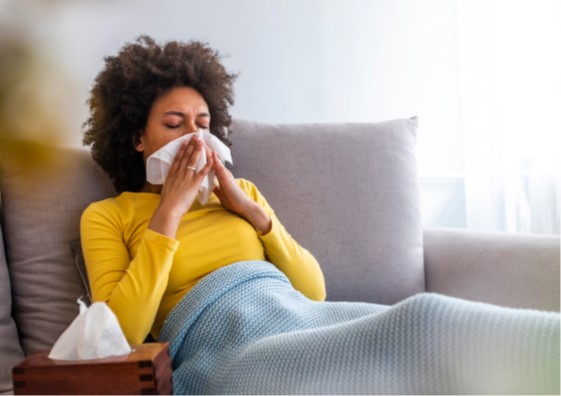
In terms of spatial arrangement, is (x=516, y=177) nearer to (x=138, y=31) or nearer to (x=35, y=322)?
(x=138, y=31)

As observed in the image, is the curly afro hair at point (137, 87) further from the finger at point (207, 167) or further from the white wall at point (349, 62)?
the white wall at point (349, 62)

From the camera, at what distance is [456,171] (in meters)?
2.52

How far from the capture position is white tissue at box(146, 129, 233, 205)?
5.18ft

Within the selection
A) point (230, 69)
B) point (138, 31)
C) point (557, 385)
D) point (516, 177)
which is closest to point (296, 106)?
point (230, 69)

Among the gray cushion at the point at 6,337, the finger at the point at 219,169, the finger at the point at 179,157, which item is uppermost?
the finger at the point at 179,157

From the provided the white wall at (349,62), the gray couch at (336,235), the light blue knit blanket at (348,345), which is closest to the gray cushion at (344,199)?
the gray couch at (336,235)

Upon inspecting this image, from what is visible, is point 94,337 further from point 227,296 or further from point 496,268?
point 496,268

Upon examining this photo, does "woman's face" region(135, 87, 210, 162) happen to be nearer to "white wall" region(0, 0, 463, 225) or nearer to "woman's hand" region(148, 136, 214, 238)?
"woman's hand" region(148, 136, 214, 238)

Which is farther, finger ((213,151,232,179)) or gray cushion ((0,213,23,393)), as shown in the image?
finger ((213,151,232,179))

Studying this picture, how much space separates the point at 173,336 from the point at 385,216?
684mm

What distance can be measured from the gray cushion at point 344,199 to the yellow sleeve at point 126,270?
40 cm

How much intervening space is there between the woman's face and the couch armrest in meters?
0.67

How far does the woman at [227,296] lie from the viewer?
966 millimetres

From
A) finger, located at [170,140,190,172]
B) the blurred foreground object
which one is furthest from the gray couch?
the blurred foreground object
